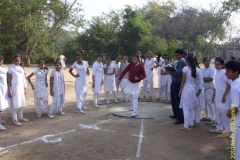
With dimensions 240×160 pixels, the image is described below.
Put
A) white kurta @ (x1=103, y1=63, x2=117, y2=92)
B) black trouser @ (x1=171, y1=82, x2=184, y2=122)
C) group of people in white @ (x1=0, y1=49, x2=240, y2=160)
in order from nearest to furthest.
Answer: group of people in white @ (x1=0, y1=49, x2=240, y2=160) → black trouser @ (x1=171, y1=82, x2=184, y2=122) → white kurta @ (x1=103, y1=63, x2=117, y2=92)

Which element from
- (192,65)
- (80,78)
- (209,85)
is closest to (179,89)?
(209,85)

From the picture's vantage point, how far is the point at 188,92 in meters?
6.37

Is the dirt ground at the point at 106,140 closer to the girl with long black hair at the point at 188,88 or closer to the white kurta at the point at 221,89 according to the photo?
the girl with long black hair at the point at 188,88

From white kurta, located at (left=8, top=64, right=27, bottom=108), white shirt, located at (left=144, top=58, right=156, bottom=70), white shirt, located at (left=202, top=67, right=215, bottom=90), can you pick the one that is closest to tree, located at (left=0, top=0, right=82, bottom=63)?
white shirt, located at (left=144, top=58, right=156, bottom=70)

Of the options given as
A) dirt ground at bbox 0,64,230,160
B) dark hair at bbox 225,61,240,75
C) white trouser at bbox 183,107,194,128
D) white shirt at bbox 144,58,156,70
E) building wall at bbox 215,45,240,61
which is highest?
building wall at bbox 215,45,240,61

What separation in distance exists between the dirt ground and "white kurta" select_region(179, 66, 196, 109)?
2.15ft

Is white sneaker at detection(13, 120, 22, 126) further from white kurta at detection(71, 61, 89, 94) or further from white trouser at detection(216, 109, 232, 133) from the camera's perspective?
white trouser at detection(216, 109, 232, 133)

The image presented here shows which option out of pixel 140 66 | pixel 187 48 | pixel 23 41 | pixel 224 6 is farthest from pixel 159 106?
pixel 224 6

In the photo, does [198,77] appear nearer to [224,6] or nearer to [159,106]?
[159,106]

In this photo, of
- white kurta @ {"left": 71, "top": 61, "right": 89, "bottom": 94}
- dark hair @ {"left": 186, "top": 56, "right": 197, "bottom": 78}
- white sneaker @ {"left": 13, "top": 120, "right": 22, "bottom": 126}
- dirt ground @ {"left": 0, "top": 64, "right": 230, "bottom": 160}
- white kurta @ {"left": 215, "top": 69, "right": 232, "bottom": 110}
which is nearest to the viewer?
dirt ground @ {"left": 0, "top": 64, "right": 230, "bottom": 160}

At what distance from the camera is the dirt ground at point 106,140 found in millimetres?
4922

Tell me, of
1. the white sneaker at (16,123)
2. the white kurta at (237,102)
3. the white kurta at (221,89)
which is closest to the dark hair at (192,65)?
the white kurta at (221,89)

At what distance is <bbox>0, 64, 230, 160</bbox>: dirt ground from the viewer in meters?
4.92

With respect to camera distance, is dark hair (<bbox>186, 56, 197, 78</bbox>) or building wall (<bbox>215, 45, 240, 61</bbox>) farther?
building wall (<bbox>215, 45, 240, 61</bbox>)
